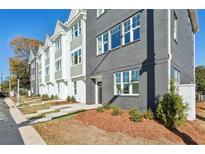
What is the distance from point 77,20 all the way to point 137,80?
11948mm

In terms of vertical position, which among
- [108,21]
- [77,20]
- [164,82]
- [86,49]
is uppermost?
[77,20]

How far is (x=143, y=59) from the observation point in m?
12.8

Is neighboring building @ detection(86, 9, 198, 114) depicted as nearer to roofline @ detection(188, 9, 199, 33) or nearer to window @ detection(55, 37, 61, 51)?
roofline @ detection(188, 9, 199, 33)

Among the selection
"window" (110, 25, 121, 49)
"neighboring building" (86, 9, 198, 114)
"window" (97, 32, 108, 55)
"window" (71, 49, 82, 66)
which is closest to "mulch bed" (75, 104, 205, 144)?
"neighboring building" (86, 9, 198, 114)

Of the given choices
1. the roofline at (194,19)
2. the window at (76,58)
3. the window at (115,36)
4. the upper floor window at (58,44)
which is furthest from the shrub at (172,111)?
the upper floor window at (58,44)

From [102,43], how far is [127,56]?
4250 mm

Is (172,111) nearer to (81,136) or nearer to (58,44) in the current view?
(81,136)

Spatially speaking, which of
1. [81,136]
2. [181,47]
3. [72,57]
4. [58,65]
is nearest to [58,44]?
[58,65]

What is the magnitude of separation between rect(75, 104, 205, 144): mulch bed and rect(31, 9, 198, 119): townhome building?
1.90 metres

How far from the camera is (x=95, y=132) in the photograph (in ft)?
31.3

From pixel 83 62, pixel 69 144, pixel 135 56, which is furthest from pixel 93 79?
pixel 69 144

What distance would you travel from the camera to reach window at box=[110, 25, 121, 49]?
15498 mm
